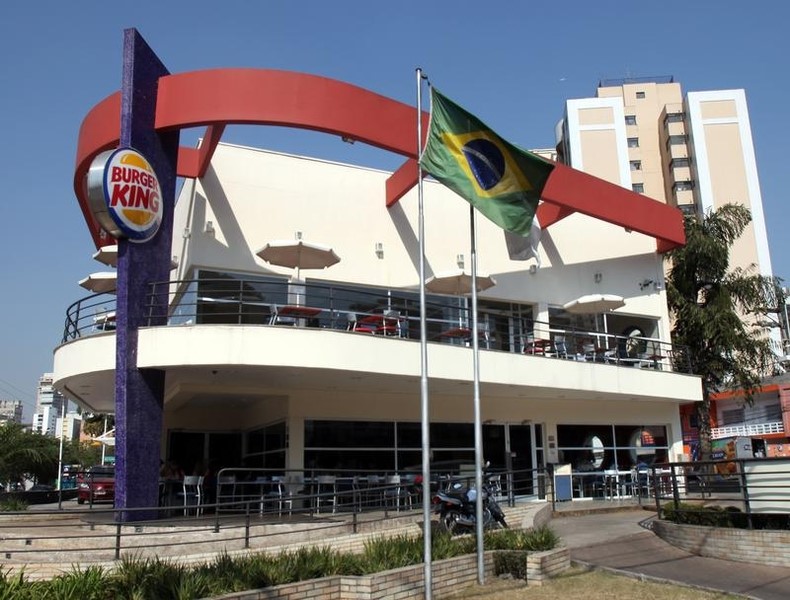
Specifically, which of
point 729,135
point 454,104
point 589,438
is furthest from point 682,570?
point 729,135

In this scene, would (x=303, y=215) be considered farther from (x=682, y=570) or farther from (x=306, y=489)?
(x=682, y=570)

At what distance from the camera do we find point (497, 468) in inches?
856

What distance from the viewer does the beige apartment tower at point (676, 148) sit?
234 feet

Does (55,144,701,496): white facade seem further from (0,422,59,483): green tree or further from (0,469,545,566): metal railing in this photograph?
(0,422,59,483): green tree

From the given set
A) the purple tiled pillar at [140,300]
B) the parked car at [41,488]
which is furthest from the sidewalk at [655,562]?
the parked car at [41,488]

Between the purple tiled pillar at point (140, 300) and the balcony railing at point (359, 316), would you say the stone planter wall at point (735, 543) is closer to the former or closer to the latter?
the balcony railing at point (359, 316)

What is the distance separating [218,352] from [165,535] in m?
3.66

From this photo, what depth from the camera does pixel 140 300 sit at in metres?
15.3

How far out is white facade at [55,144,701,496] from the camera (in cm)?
1584

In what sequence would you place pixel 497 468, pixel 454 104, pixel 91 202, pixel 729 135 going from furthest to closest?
1. pixel 729 135
2. pixel 497 468
3. pixel 91 202
4. pixel 454 104

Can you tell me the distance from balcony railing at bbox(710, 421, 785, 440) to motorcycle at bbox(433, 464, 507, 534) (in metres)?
37.3

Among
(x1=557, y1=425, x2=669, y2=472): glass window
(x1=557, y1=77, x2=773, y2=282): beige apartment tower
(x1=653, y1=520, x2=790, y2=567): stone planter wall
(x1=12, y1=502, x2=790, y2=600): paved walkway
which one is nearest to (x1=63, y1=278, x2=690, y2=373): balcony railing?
(x1=557, y1=425, x2=669, y2=472): glass window

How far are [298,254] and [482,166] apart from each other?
738 cm

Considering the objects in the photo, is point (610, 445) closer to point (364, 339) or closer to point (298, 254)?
point (364, 339)
